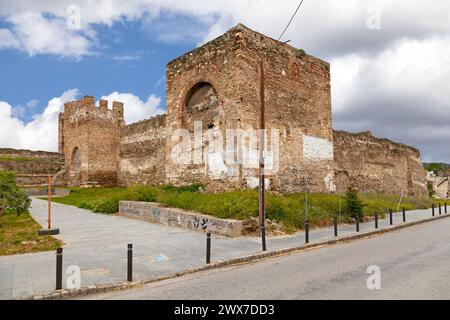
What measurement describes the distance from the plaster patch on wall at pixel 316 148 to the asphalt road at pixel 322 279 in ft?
32.1

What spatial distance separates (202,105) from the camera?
18.1m

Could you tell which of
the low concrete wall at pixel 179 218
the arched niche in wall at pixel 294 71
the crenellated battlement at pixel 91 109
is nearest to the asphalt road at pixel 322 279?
the low concrete wall at pixel 179 218

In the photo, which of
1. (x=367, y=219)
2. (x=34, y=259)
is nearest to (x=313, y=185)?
(x=367, y=219)

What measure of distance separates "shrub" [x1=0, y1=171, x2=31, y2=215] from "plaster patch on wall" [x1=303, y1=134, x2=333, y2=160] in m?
13.5

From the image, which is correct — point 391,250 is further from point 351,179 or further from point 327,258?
point 351,179

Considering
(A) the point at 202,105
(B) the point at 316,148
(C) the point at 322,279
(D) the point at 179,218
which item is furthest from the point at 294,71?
(C) the point at 322,279

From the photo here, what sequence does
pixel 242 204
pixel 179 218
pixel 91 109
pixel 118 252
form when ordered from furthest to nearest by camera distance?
pixel 91 109
pixel 179 218
pixel 242 204
pixel 118 252

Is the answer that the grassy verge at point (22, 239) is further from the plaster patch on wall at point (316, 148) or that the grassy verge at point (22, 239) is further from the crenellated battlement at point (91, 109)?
the crenellated battlement at point (91, 109)

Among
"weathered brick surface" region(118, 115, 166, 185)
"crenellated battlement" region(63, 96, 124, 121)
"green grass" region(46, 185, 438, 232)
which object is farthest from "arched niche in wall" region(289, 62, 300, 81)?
"crenellated battlement" region(63, 96, 124, 121)

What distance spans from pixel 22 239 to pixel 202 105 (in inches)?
396

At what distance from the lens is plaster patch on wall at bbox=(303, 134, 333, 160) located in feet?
63.6

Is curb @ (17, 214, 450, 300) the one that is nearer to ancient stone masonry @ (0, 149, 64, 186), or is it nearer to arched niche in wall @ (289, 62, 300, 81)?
arched niche in wall @ (289, 62, 300, 81)

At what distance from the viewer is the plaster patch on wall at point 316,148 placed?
19.4 meters

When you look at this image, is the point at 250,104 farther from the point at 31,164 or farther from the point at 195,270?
the point at 31,164
